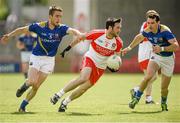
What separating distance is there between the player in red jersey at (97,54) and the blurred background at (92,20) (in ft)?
65.9

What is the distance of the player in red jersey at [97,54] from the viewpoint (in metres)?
14.6

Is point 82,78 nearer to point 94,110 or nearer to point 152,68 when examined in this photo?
point 94,110

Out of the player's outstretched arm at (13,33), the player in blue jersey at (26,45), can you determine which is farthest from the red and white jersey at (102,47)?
the player in blue jersey at (26,45)

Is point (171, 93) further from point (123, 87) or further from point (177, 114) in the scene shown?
point (177, 114)

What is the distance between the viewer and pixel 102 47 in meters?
14.8

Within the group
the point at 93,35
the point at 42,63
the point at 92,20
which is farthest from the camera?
the point at 92,20

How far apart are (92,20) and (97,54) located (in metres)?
23.4

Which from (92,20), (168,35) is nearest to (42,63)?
(168,35)

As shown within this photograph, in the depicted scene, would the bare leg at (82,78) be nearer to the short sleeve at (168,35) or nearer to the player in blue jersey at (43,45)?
the player in blue jersey at (43,45)

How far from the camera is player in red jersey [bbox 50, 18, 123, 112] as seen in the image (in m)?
14.6

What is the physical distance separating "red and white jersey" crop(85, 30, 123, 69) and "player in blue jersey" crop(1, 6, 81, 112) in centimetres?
40

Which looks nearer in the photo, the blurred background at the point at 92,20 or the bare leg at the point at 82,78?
the bare leg at the point at 82,78

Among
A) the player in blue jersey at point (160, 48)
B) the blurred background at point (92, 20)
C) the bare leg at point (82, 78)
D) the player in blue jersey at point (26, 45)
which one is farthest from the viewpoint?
the blurred background at point (92, 20)

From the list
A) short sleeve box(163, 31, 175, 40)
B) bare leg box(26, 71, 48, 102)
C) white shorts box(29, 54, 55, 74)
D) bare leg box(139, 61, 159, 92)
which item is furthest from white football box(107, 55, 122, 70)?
bare leg box(26, 71, 48, 102)
